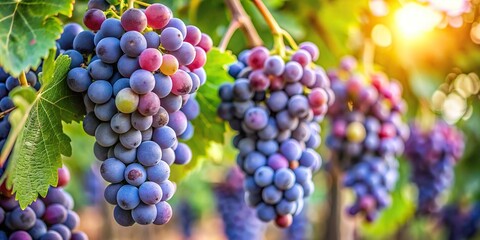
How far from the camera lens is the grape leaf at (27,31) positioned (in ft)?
1.87

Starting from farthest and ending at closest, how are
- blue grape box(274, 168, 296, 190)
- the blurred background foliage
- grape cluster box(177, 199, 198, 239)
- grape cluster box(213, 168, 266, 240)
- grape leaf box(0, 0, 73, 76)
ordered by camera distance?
grape cluster box(177, 199, 198, 239) < grape cluster box(213, 168, 266, 240) < the blurred background foliage < blue grape box(274, 168, 296, 190) < grape leaf box(0, 0, 73, 76)

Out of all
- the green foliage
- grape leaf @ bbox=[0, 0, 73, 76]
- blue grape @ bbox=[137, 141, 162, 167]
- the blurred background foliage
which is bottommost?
the green foliage

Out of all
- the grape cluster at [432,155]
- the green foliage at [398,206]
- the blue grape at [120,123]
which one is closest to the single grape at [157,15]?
the blue grape at [120,123]

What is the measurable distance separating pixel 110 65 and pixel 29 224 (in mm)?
241

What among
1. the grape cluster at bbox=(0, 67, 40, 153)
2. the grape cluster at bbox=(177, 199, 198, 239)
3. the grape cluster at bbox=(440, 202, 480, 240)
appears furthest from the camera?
the grape cluster at bbox=(177, 199, 198, 239)

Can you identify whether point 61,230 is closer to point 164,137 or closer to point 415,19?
point 164,137

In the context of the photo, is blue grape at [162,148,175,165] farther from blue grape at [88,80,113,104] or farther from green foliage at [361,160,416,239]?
green foliage at [361,160,416,239]

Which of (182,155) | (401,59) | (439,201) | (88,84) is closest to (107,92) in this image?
(88,84)

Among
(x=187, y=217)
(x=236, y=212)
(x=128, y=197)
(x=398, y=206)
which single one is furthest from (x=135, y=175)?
(x=187, y=217)

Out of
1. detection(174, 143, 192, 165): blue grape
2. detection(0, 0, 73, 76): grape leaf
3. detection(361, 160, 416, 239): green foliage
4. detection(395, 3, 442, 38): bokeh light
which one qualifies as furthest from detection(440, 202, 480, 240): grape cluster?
detection(0, 0, 73, 76): grape leaf

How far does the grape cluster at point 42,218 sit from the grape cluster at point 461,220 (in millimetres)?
2082

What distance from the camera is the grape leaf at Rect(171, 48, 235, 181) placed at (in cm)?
85

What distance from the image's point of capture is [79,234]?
773 millimetres

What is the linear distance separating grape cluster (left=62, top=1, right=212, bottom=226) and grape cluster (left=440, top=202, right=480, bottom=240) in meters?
2.14
